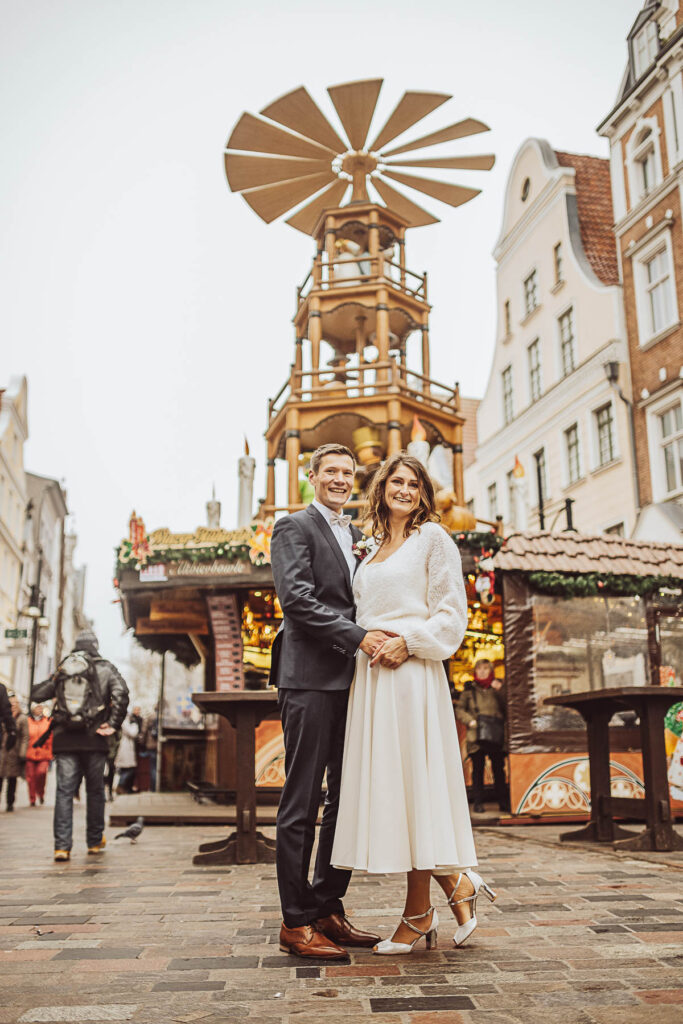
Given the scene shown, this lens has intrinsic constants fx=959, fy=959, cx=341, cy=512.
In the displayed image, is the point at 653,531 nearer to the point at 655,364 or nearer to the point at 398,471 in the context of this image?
the point at 655,364

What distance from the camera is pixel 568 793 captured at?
11.2m

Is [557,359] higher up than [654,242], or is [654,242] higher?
[654,242]

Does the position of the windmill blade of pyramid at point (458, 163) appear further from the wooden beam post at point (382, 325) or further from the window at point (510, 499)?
the window at point (510, 499)

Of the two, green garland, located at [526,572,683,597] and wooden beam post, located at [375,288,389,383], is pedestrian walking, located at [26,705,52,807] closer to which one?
wooden beam post, located at [375,288,389,383]

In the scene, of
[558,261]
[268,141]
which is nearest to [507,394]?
[558,261]

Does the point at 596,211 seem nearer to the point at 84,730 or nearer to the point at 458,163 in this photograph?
the point at 458,163

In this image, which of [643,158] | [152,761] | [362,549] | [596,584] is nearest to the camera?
[362,549]

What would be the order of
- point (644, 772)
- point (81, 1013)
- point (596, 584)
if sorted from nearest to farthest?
point (81, 1013), point (644, 772), point (596, 584)

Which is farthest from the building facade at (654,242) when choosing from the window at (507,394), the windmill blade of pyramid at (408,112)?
the windmill blade of pyramid at (408,112)

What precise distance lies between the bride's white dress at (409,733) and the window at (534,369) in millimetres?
23448

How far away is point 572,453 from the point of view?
24.7 m

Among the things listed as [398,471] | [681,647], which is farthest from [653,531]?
[398,471]

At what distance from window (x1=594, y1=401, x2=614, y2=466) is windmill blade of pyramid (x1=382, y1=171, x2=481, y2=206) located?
21.6 feet

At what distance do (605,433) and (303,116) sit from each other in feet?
34.8
